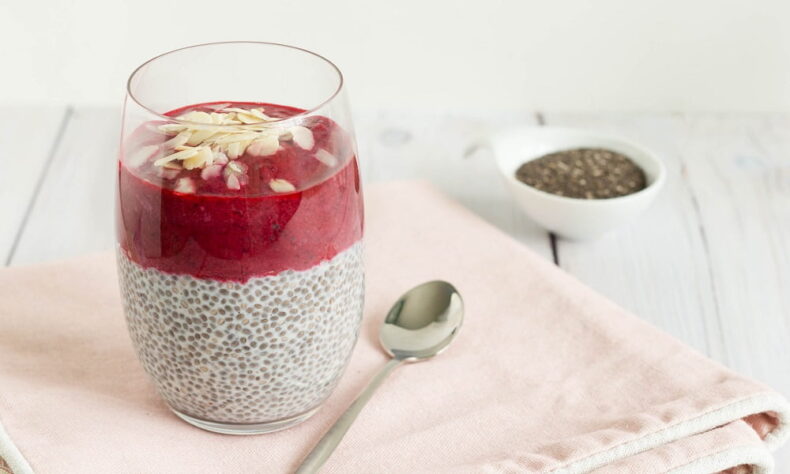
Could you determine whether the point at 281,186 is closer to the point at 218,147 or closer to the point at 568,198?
the point at 218,147

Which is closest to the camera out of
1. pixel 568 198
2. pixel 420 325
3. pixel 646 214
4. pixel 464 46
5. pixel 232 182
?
pixel 232 182

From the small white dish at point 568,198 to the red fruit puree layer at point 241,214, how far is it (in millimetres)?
571

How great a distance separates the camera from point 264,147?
75cm

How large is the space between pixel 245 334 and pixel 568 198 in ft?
2.12

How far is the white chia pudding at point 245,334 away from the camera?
0.80 meters

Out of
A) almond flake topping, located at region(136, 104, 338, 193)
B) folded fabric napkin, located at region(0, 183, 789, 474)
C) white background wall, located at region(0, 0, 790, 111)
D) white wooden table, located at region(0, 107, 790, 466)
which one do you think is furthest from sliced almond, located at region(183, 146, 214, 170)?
white background wall, located at region(0, 0, 790, 111)

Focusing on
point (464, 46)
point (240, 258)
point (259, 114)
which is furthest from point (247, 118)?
point (464, 46)

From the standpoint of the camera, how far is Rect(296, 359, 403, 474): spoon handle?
2.74 feet

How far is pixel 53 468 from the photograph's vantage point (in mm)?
805

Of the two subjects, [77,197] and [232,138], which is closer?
[232,138]

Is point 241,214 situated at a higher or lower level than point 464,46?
higher

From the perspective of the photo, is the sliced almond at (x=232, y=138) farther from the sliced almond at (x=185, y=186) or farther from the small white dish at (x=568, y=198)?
the small white dish at (x=568, y=198)

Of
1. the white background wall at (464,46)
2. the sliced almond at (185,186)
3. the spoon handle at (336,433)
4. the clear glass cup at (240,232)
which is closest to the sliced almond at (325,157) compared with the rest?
the clear glass cup at (240,232)

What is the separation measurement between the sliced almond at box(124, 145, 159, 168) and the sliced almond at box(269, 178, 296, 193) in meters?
0.10
